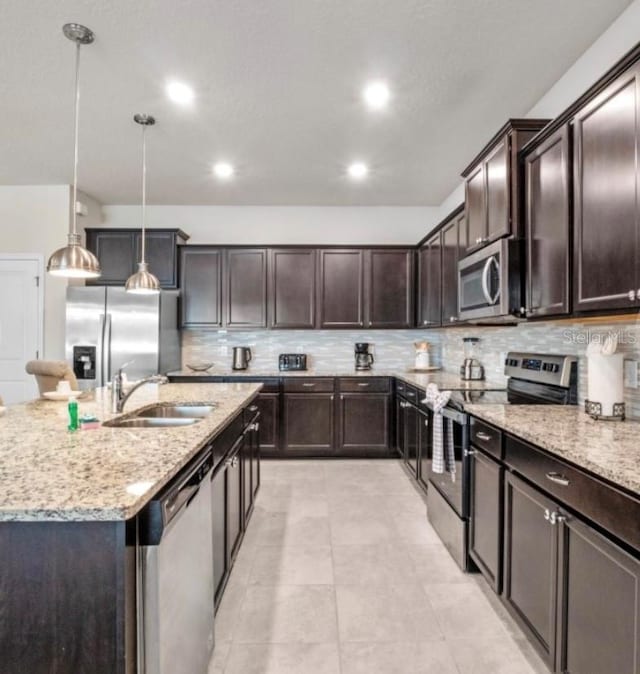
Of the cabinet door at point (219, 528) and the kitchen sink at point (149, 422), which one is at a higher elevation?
the kitchen sink at point (149, 422)

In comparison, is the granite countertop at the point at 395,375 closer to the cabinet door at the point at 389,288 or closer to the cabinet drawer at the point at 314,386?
the cabinet drawer at the point at 314,386

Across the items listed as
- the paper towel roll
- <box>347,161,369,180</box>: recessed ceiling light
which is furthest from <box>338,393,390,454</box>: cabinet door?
the paper towel roll

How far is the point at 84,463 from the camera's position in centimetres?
128

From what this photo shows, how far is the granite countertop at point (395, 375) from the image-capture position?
347 centimetres

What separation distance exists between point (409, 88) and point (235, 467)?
8.02 feet

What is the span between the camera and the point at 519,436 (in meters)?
1.75

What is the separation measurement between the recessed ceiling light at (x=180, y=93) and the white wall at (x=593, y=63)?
2.20m

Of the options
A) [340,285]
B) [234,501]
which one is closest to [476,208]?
[340,285]

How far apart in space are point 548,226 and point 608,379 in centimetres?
75

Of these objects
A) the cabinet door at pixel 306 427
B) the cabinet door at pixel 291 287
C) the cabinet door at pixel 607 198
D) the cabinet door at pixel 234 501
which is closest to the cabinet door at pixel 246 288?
the cabinet door at pixel 291 287

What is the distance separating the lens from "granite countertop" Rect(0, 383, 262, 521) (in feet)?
3.13

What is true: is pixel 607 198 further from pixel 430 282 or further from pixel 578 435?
pixel 430 282

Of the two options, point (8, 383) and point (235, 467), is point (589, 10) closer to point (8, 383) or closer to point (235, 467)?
point (235, 467)

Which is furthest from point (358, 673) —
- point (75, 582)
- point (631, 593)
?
point (75, 582)
